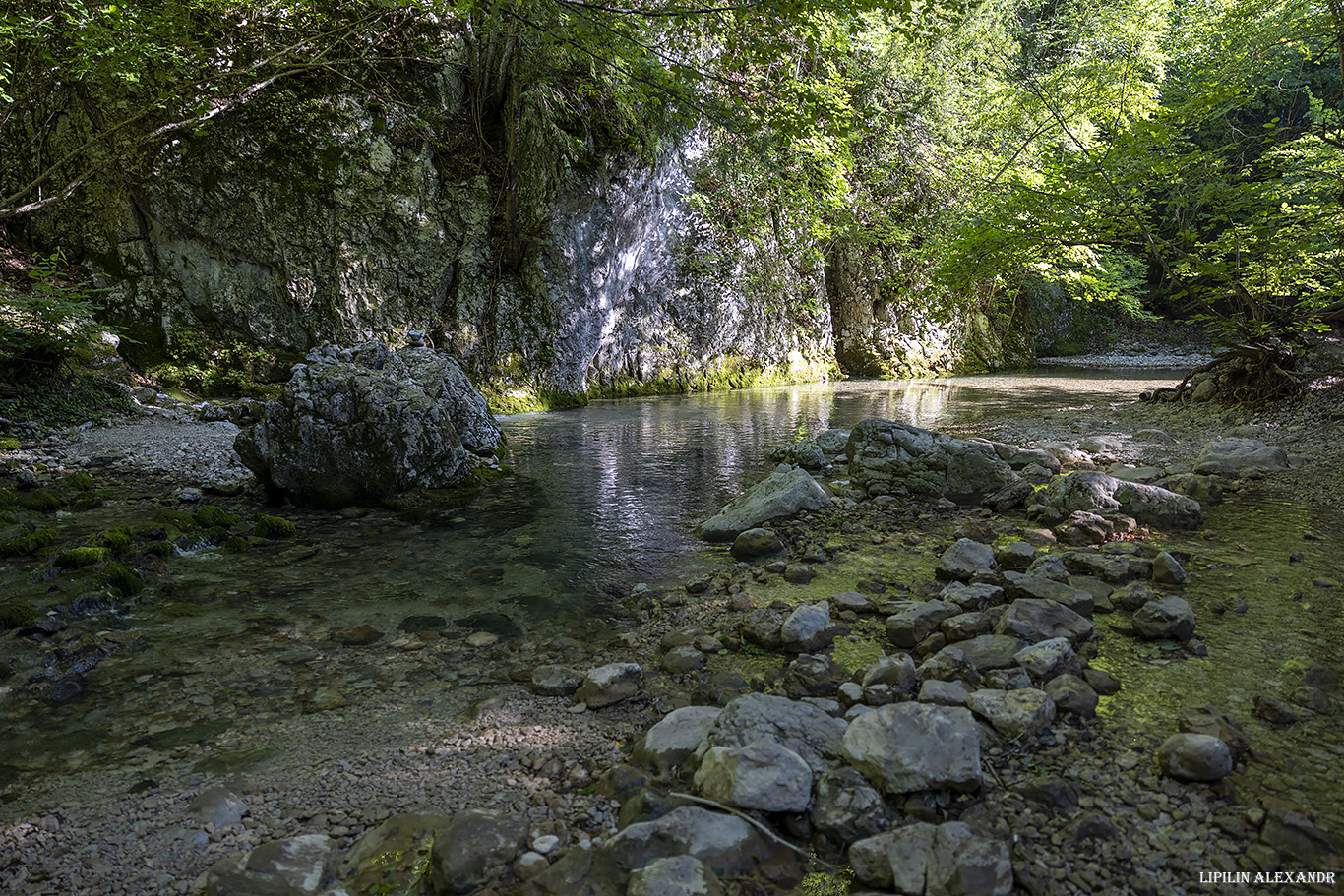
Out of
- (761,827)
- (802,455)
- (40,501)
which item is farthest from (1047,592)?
(40,501)

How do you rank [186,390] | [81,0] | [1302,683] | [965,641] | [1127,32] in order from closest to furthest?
[1302,683], [965,641], [81,0], [186,390], [1127,32]

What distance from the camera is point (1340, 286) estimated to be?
21.3 ft

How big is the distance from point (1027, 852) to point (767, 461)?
631cm

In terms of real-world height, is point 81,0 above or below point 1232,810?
above

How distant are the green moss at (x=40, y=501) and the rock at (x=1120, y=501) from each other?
8506 millimetres

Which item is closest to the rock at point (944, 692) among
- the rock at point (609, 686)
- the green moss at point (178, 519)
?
the rock at point (609, 686)

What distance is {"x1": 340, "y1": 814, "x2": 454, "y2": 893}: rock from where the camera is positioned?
1686mm

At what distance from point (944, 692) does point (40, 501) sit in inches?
290

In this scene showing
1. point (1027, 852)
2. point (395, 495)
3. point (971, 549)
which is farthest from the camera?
point (395, 495)

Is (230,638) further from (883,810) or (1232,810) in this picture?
(1232,810)

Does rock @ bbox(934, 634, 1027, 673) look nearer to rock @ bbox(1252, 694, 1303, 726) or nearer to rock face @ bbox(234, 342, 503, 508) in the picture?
rock @ bbox(1252, 694, 1303, 726)

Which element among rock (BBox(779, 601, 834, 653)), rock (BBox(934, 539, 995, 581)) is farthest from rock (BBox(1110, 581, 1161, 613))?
rock (BBox(779, 601, 834, 653))

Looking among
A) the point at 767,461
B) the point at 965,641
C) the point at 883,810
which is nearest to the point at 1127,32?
the point at 767,461

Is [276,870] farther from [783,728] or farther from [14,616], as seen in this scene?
[14,616]
